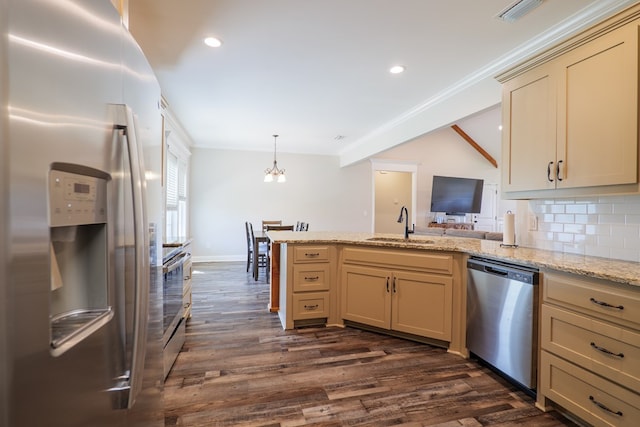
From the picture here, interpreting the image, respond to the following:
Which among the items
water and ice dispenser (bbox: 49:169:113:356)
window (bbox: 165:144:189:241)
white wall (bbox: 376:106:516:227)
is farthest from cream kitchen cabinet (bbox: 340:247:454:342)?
white wall (bbox: 376:106:516:227)

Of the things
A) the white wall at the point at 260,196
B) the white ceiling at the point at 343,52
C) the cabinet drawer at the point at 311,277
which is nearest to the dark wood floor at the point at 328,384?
the cabinet drawer at the point at 311,277

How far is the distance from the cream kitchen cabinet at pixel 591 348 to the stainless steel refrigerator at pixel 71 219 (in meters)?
2.13

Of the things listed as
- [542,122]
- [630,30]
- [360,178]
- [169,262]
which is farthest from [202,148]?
[630,30]

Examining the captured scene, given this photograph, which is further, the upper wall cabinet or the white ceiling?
the white ceiling

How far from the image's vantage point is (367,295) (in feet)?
9.77

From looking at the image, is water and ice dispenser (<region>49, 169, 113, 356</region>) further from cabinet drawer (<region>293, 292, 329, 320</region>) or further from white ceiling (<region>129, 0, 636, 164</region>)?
cabinet drawer (<region>293, 292, 329, 320</region>)

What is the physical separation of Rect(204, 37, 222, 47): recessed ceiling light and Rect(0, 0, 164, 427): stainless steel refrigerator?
180cm

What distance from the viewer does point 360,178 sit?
25.8 ft

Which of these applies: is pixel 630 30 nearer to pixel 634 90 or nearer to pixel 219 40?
pixel 634 90

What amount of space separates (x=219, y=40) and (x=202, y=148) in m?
4.71

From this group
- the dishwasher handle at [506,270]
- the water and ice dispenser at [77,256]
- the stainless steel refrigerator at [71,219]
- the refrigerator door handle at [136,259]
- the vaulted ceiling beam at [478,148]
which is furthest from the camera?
the vaulted ceiling beam at [478,148]

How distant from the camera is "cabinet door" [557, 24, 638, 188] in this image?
5.66 ft

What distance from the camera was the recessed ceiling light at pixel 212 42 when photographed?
8.32 ft

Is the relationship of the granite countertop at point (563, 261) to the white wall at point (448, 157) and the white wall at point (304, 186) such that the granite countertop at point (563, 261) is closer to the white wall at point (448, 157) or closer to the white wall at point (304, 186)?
the white wall at point (304, 186)
